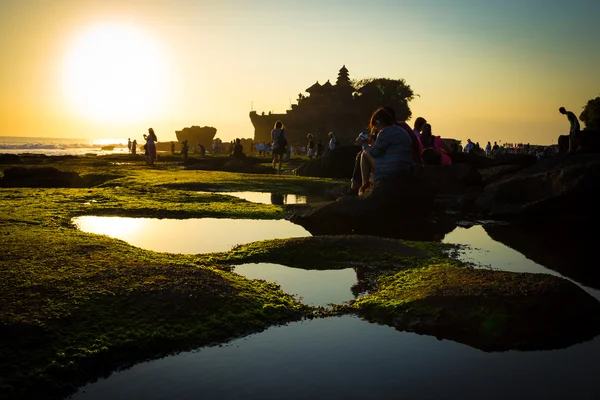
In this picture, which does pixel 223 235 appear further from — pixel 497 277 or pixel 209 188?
pixel 209 188

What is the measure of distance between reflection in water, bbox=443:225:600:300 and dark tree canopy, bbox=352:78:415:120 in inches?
3547

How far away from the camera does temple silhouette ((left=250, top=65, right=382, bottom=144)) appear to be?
313 feet

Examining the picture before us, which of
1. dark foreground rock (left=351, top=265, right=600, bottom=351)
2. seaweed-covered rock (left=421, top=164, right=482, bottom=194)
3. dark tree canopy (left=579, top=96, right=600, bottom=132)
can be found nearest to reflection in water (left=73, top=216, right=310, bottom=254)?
→ dark foreground rock (left=351, top=265, right=600, bottom=351)

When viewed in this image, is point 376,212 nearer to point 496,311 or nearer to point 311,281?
point 311,281

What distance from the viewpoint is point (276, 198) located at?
15.3 meters

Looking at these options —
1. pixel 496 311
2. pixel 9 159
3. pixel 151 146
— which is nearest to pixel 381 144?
pixel 496 311

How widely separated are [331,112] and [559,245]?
8783 cm

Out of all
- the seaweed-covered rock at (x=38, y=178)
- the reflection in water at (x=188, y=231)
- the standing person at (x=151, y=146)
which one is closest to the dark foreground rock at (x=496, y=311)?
the reflection in water at (x=188, y=231)

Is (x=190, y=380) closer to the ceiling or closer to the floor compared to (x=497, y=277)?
closer to the floor

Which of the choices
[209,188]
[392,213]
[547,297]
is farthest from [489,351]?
[209,188]

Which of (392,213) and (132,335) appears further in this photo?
(392,213)

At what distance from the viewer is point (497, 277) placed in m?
5.14

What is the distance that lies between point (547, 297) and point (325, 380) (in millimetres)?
2175

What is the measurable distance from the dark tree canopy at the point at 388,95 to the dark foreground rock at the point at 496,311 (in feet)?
311
